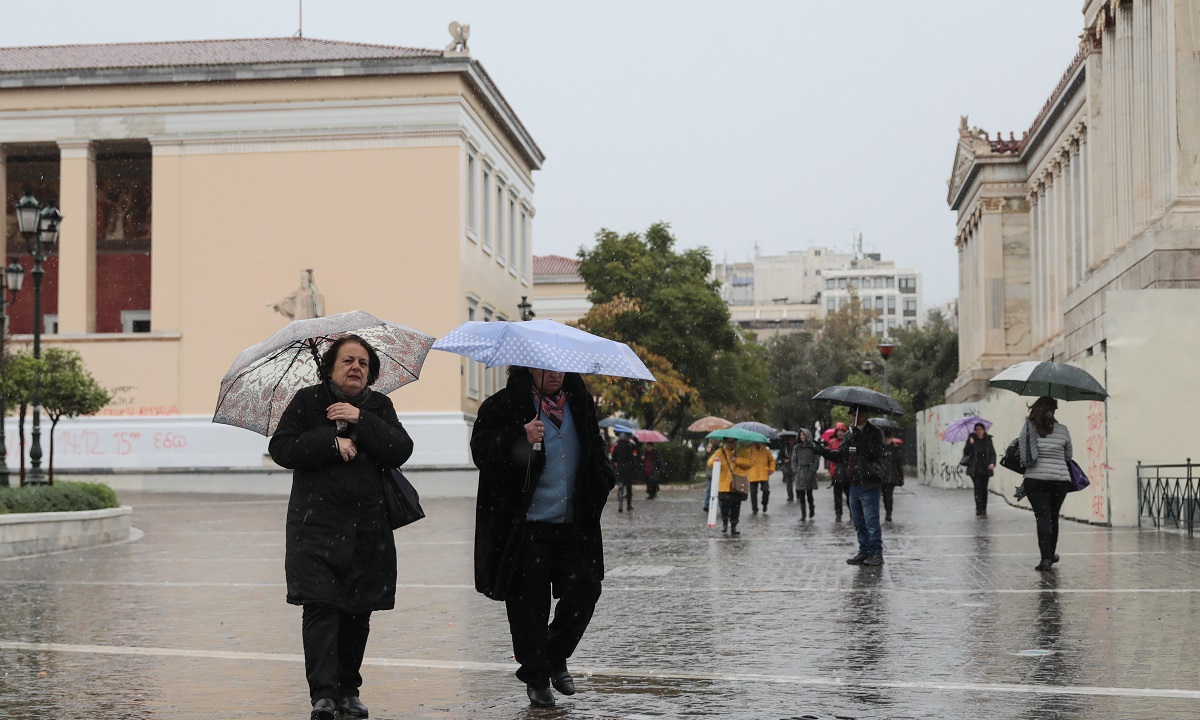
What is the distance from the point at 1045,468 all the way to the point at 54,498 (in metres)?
13.7

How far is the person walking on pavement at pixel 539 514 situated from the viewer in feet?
24.7

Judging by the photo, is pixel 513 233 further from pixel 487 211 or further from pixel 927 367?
pixel 927 367

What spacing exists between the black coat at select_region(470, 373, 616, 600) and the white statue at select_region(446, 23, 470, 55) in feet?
116

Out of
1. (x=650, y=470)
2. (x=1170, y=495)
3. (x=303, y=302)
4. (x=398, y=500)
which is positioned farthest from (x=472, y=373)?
(x=398, y=500)

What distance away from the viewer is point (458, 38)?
138 ft

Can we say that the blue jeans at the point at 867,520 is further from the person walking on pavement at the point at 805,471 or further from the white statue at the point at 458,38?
the white statue at the point at 458,38

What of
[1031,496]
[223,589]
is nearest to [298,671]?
[223,589]

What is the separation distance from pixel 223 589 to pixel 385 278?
28.2 m

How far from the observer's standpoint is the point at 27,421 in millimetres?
40281

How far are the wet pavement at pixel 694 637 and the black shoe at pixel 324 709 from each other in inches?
26.9

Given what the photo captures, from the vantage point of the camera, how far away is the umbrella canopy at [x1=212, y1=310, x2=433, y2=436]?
7.39m

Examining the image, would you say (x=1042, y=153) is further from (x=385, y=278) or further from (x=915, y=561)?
(x=915, y=561)

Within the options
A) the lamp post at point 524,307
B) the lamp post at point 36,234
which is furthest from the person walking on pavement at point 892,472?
the lamp post at point 36,234

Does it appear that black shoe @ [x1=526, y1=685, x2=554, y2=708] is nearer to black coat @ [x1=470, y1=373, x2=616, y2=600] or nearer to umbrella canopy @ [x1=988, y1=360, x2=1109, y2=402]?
black coat @ [x1=470, y1=373, x2=616, y2=600]
